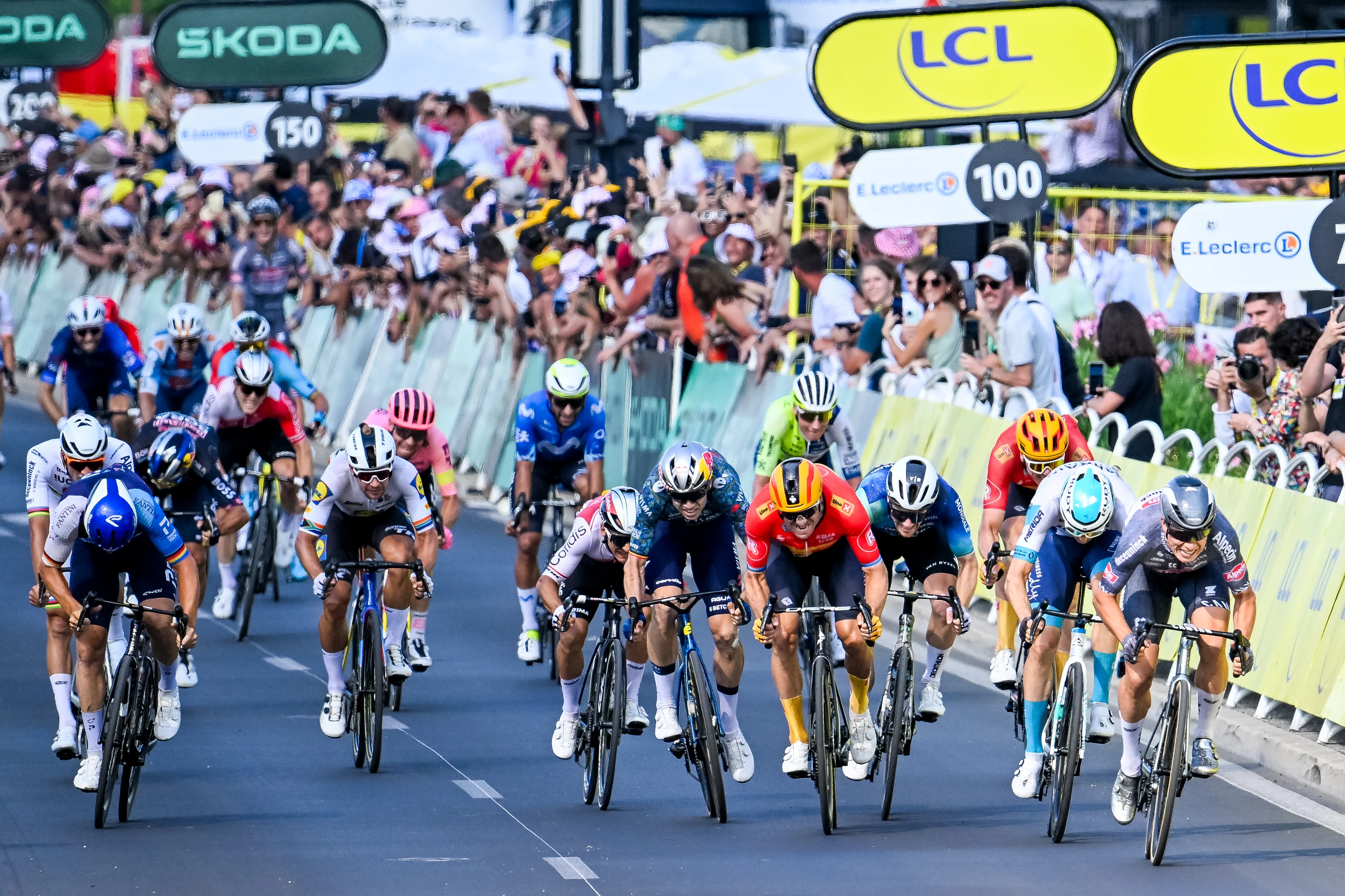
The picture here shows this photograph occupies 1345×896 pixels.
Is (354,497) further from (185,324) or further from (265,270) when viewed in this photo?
(265,270)

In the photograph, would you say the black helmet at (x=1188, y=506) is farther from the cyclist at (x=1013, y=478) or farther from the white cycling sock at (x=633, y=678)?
the white cycling sock at (x=633, y=678)

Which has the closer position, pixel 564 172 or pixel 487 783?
pixel 487 783

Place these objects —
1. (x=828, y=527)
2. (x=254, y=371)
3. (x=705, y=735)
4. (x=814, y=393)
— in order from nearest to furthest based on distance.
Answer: (x=705, y=735), (x=828, y=527), (x=814, y=393), (x=254, y=371)

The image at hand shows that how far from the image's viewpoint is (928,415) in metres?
16.6

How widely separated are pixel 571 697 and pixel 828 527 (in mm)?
1487

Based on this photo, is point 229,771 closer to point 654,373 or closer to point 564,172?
point 654,373

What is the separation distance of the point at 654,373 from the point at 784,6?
14565mm

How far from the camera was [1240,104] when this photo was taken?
498 inches

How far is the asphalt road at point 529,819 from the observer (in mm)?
9562

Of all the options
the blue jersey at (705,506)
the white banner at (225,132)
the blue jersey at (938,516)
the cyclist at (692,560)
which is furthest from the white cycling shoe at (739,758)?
the white banner at (225,132)

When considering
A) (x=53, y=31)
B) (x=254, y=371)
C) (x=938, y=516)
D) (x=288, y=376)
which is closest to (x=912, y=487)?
(x=938, y=516)

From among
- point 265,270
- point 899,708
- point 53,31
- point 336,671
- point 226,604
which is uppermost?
point 53,31

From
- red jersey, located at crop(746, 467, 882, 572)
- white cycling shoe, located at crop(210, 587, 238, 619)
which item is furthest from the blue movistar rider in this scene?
white cycling shoe, located at crop(210, 587, 238, 619)

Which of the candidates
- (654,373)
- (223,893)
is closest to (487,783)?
(223,893)
